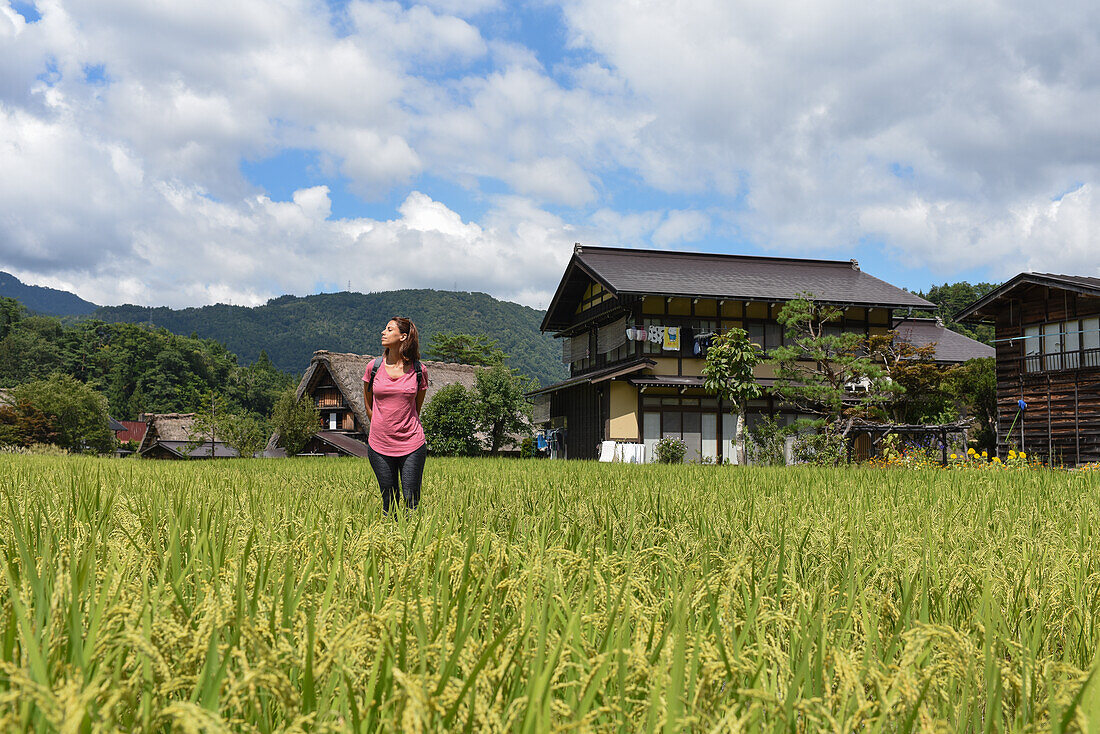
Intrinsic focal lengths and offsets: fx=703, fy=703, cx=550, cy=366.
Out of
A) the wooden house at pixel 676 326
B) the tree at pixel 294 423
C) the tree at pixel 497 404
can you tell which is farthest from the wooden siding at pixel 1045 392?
the tree at pixel 294 423

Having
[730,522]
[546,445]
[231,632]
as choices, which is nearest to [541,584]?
[231,632]

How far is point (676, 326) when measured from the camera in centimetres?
2219

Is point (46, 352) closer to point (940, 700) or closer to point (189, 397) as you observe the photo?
point (189, 397)

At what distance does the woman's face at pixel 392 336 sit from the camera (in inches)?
188

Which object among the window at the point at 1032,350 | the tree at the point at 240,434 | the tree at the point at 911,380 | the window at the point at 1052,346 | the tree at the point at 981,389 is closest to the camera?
the window at the point at 1052,346

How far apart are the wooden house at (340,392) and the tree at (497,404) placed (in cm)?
685

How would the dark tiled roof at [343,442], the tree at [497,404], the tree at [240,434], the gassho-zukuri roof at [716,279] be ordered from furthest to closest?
the tree at [240,434]
the dark tiled roof at [343,442]
the tree at [497,404]
the gassho-zukuri roof at [716,279]

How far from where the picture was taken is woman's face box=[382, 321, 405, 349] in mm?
4781

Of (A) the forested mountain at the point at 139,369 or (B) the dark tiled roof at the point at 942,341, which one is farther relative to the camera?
(A) the forested mountain at the point at 139,369

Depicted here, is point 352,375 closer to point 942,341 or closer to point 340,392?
point 340,392

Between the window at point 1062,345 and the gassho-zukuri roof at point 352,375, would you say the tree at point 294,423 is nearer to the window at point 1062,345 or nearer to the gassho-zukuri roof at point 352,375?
the gassho-zukuri roof at point 352,375

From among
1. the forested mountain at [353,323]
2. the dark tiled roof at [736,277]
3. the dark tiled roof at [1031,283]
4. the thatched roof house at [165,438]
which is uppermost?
the forested mountain at [353,323]

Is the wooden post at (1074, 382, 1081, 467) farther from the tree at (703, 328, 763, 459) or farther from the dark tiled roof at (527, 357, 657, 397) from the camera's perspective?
the dark tiled roof at (527, 357, 657, 397)

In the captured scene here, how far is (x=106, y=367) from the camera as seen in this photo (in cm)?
8081
